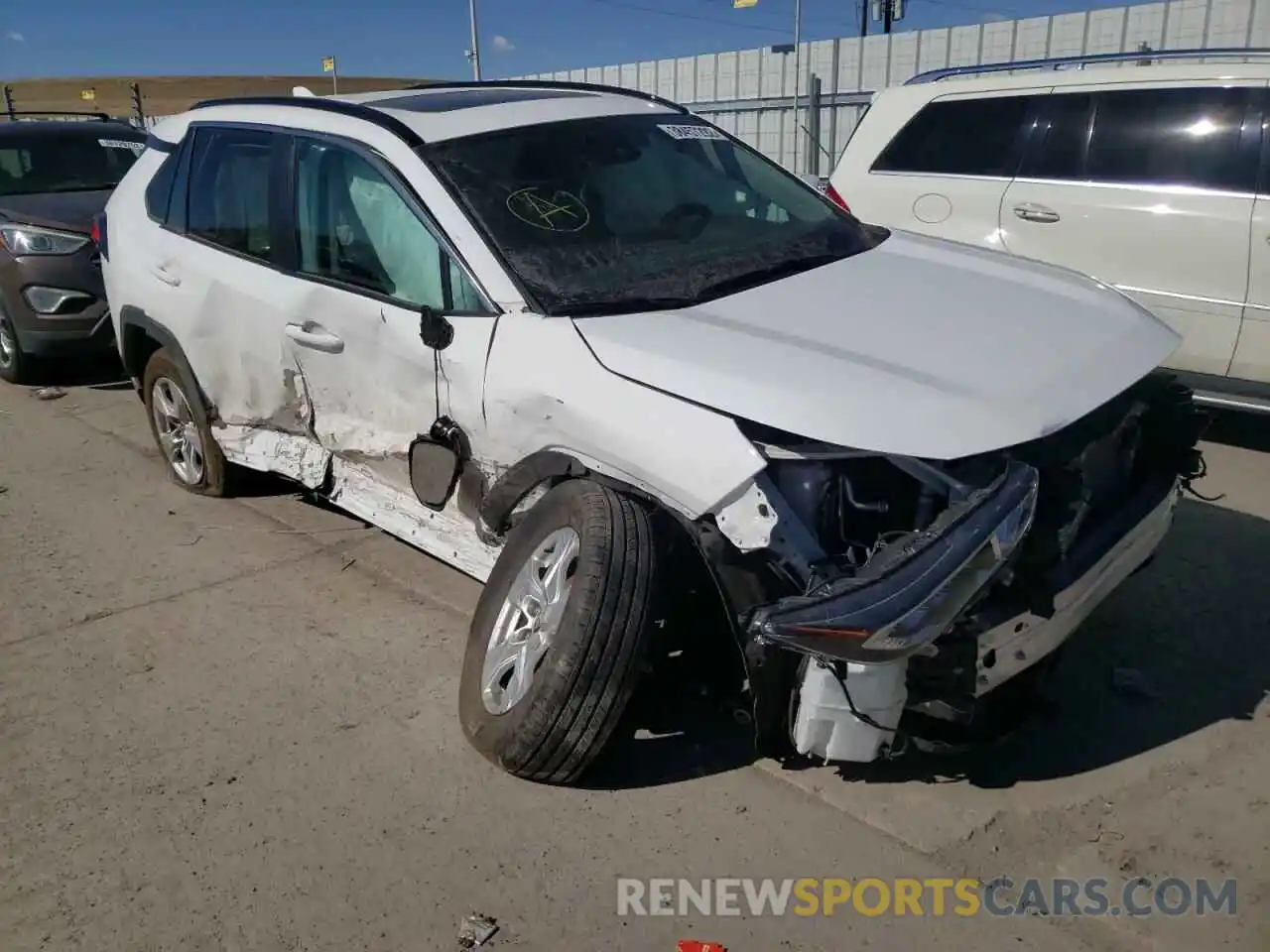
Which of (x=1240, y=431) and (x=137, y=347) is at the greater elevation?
(x=137, y=347)

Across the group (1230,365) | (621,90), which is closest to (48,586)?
(621,90)

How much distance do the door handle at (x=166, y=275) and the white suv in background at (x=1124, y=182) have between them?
403 centimetres

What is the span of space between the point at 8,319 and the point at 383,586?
5.10 m

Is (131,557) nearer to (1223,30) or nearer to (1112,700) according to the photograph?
(1112,700)

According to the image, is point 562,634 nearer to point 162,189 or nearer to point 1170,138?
point 162,189

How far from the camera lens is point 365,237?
153 inches

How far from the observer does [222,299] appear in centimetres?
461

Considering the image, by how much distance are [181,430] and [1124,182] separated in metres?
5.13

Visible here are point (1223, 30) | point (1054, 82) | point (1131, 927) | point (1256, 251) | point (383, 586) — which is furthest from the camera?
point (1223, 30)

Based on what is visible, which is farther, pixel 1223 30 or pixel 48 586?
pixel 1223 30

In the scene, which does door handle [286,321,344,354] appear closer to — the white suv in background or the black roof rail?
the black roof rail

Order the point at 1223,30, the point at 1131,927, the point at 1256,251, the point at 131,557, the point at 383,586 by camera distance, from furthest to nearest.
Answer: the point at 1223,30
the point at 1256,251
the point at 131,557
the point at 383,586
the point at 1131,927

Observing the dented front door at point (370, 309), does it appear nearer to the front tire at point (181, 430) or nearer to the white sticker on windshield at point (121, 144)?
the front tire at point (181, 430)

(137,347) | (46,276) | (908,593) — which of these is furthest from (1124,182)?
(46,276)
